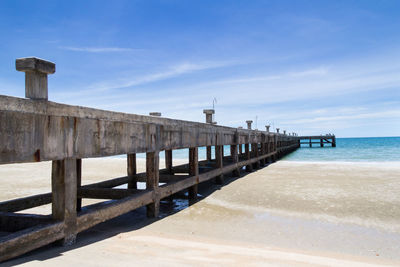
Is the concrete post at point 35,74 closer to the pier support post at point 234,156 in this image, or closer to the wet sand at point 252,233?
the wet sand at point 252,233

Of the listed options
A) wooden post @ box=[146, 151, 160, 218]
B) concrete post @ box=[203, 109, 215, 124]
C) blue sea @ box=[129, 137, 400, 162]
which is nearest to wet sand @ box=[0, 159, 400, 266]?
wooden post @ box=[146, 151, 160, 218]

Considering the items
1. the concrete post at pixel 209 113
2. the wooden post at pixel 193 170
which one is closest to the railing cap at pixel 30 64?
the wooden post at pixel 193 170

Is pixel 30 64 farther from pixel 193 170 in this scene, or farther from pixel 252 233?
pixel 193 170

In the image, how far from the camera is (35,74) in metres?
3.96

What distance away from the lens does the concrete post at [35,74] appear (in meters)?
3.84

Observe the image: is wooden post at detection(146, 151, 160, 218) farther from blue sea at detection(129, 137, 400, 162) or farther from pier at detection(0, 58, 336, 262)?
blue sea at detection(129, 137, 400, 162)

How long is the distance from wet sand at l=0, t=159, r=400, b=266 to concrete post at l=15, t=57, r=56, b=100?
2.21 meters

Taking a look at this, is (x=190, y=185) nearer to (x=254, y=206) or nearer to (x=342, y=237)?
(x=254, y=206)

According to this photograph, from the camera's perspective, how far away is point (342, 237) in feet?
18.7

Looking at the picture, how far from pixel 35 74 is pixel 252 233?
192 inches

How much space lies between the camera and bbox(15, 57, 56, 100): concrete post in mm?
3836

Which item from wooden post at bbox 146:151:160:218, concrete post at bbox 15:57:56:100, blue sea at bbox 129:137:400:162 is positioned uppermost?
concrete post at bbox 15:57:56:100

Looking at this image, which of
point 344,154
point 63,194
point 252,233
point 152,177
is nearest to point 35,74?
point 63,194

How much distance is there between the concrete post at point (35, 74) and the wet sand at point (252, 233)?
87.2 inches
